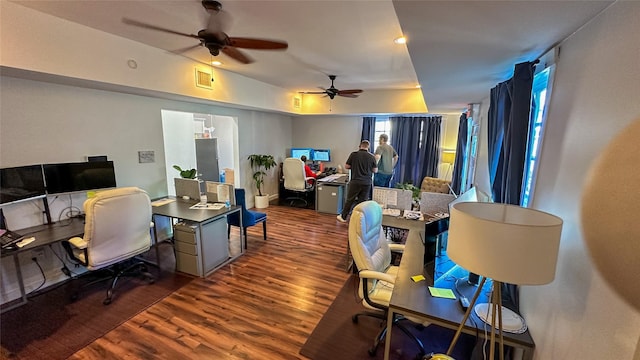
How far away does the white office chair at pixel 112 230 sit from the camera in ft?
8.01

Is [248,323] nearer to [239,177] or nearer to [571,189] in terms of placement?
[571,189]

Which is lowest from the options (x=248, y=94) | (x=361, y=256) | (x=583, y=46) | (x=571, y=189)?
(x=361, y=256)

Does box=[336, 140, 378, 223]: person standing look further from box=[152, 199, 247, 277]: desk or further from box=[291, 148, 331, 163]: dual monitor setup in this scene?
box=[291, 148, 331, 163]: dual monitor setup

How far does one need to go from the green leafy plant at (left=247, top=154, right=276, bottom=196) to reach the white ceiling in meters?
2.24

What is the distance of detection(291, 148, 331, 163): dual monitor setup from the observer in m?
6.98

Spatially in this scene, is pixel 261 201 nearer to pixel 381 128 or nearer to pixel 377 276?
pixel 381 128

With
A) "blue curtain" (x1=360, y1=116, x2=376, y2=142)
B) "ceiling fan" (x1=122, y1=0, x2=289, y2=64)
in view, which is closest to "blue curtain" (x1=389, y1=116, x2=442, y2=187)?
"blue curtain" (x1=360, y1=116, x2=376, y2=142)

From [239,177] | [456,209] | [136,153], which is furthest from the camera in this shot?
[239,177]

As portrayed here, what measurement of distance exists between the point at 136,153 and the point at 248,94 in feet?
6.75

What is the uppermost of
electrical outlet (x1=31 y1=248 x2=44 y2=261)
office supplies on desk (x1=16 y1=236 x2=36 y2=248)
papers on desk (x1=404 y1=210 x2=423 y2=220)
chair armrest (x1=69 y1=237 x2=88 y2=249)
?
papers on desk (x1=404 y1=210 x2=423 y2=220)

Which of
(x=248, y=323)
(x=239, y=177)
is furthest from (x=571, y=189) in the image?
(x=239, y=177)

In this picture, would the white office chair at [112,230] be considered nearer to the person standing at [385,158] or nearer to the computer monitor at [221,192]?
the computer monitor at [221,192]

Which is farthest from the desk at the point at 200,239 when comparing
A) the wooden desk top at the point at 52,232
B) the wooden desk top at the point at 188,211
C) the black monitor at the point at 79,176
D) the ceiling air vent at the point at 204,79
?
the ceiling air vent at the point at 204,79

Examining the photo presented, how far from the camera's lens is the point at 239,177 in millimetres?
5719
